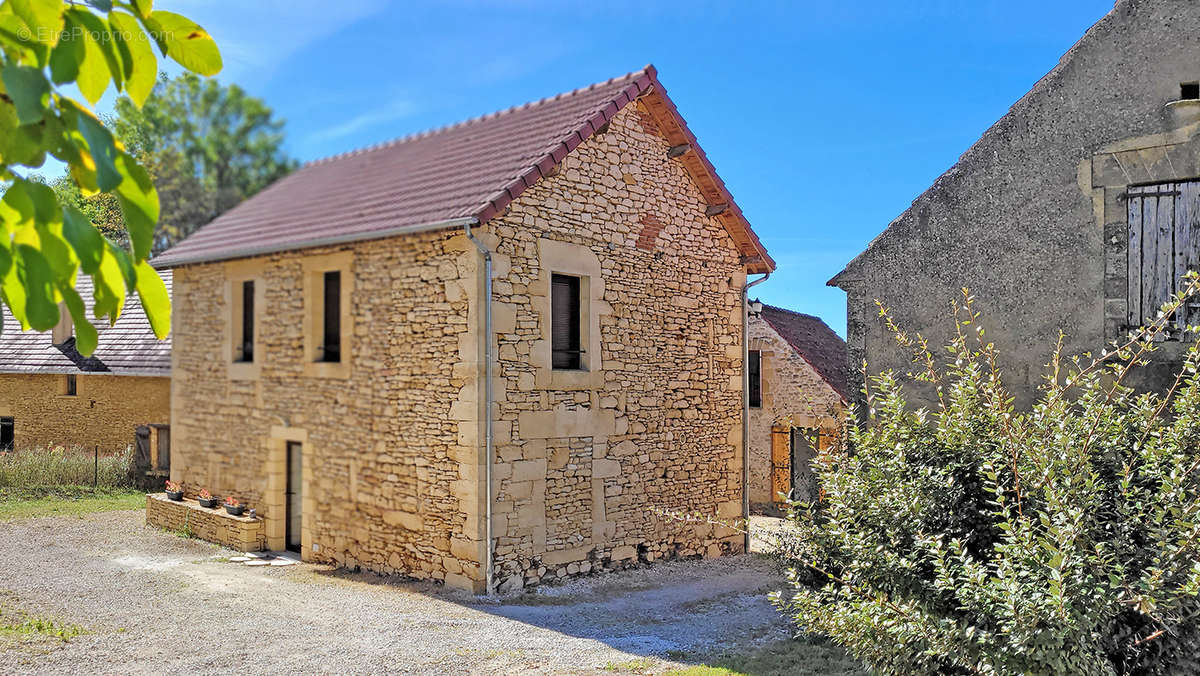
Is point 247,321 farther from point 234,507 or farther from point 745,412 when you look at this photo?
point 745,412

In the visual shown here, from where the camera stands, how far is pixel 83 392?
67.8 feet

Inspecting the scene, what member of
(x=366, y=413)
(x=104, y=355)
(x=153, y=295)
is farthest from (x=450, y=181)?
(x=104, y=355)

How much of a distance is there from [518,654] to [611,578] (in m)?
3.66

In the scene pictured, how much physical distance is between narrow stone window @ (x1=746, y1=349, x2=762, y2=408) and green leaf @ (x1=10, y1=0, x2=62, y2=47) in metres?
17.3

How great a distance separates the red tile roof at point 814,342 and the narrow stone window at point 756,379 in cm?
73

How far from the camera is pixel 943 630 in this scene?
214 inches

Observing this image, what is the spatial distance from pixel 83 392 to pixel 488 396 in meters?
14.8

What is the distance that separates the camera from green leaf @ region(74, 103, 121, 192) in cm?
162

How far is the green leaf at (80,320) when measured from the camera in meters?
1.70

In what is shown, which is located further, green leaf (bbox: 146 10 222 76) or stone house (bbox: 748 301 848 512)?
stone house (bbox: 748 301 848 512)

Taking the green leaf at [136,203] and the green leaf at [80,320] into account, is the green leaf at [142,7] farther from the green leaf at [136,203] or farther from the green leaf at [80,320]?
the green leaf at [80,320]

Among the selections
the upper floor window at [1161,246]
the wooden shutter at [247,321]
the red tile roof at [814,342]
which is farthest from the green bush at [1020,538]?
the red tile roof at [814,342]

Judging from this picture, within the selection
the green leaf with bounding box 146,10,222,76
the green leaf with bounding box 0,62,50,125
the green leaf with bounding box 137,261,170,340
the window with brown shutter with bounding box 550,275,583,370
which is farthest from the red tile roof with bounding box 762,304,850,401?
the green leaf with bounding box 0,62,50,125

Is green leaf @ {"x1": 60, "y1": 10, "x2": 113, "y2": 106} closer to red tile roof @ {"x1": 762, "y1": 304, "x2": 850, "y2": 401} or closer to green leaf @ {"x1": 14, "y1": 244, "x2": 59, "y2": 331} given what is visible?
green leaf @ {"x1": 14, "y1": 244, "x2": 59, "y2": 331}
